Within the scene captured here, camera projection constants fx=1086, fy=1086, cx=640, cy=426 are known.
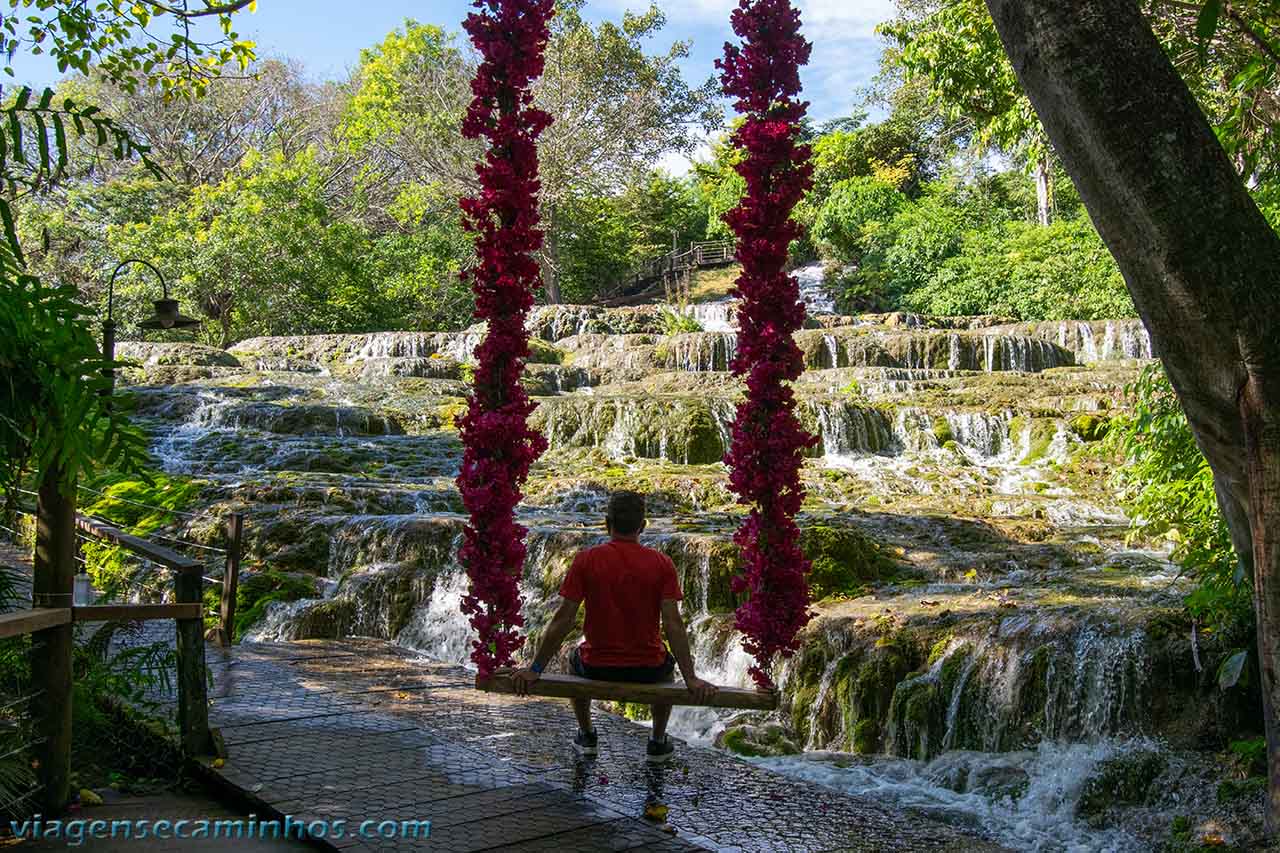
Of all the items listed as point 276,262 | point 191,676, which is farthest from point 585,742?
point 276,262

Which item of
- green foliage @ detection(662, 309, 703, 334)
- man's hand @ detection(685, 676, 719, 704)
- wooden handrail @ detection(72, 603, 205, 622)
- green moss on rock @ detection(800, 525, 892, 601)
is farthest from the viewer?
green foliage @ detection(662, 309, 703, 334)

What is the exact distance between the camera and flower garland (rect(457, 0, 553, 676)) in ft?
14.6

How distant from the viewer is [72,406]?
11.5 feet

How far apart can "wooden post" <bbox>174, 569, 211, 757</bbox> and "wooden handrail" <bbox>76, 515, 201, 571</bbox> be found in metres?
0.07

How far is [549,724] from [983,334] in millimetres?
17630

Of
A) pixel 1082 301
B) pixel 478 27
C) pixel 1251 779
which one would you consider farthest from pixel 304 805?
pixel 1082 301

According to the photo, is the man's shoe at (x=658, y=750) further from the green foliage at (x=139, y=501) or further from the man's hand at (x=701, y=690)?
the green foliage at (x=139, y=501)

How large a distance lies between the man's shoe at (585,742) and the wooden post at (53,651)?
2.11 metres

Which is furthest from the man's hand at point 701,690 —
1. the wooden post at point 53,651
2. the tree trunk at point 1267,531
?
the wooden post at point 53,651

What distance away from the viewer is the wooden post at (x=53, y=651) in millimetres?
3988

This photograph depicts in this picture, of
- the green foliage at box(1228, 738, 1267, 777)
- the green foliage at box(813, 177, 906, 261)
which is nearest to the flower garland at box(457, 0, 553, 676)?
the green foliage at box(1228, 738, 1267, 777)

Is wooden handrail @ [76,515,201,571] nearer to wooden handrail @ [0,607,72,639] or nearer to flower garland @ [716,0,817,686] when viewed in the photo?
wooden handrail @ [0,607,72,639]

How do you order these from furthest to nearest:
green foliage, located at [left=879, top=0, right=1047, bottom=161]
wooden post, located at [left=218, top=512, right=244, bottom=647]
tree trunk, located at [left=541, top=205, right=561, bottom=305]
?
tree trunk, located at [left=541, top=205, right=561, bottom=305]
green foliage, located at [left=879, top=0, right=1047, bottom=161]
wooden post, located at [left=218, top=512, right=244, bottom=647]

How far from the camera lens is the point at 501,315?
177 inches
